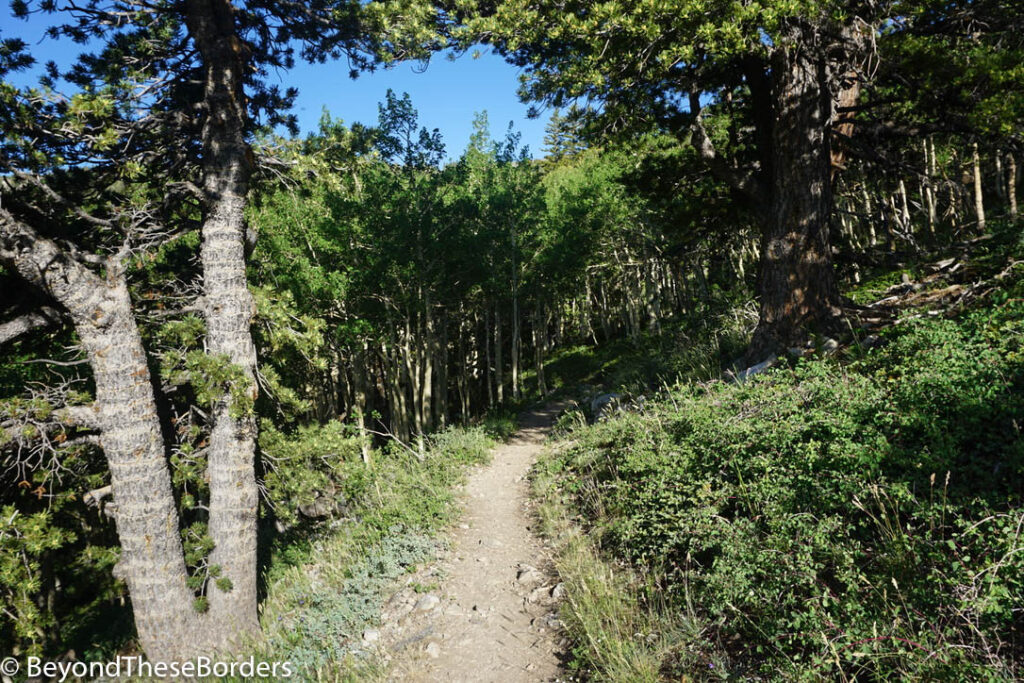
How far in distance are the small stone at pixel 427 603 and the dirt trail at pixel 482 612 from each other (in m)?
0.01

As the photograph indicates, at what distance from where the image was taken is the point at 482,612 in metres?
5.21

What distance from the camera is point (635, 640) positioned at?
382 centimetres

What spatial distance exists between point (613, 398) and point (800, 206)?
5.28 m

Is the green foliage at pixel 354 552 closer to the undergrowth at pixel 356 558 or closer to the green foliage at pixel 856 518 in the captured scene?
the undergrowth at pixel 356 558

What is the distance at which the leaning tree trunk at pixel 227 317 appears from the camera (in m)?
6.37

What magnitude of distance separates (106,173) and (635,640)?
8613 mm

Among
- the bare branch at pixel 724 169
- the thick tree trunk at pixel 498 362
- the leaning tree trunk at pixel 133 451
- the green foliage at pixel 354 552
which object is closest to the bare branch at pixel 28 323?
the leaning tree trunk at pixel 133 451

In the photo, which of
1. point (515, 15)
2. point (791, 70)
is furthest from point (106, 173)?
point (791, 70)

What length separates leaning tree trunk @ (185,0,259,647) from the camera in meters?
6.37

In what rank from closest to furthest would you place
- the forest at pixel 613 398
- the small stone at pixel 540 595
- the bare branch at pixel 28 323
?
the forest at pixel 613 398
the small stone at pixel 540 595
the bare branch at pixel 28 323

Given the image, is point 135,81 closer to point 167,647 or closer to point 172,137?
point 172,137

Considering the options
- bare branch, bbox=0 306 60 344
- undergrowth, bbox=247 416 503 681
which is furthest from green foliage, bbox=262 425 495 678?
bare branch, bbox=0 306 60 344

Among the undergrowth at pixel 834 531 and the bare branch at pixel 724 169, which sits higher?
the bare branch at pixel 724 169

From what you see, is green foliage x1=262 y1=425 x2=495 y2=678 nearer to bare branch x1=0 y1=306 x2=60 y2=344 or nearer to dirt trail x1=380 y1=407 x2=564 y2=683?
dirt trail x1=380 y1=407 x2=564 y2=683
